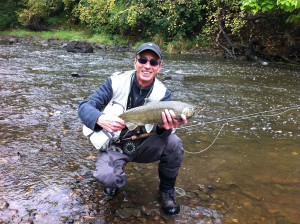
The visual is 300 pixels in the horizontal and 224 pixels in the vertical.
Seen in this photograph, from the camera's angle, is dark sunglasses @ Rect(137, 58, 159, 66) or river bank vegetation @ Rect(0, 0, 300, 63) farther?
river bank vegetation @ Rect(0, 0, 300, 63)

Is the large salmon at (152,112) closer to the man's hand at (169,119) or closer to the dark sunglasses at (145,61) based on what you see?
the man's hand at (169,119)

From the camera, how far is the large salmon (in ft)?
10.4

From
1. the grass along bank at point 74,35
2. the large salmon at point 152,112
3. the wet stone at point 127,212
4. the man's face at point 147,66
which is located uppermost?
the man's face at point 147,66

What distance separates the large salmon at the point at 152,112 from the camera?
10.4ft

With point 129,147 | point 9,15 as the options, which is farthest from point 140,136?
point 9,15

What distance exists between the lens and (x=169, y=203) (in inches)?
138

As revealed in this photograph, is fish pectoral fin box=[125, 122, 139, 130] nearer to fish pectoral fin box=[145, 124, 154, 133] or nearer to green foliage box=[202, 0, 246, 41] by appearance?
fish pectoral fin box=[145, 124, 154, 133]

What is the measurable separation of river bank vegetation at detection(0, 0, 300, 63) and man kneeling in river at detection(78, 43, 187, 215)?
26.0 feet

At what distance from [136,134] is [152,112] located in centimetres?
52

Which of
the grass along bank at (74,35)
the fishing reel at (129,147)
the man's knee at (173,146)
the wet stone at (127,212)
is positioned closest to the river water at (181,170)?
the wet stone at (127,212)

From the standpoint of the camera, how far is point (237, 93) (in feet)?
31.7

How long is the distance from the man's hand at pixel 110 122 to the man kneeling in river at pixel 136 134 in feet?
0.48

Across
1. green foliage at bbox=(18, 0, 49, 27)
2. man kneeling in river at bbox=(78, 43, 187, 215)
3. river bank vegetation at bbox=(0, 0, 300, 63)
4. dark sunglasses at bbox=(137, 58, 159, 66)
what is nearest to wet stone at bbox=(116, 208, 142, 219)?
man kneeling in river at bbox=(78, 43, 187, 215)

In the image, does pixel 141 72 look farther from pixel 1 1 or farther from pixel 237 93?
pixel 1 1
